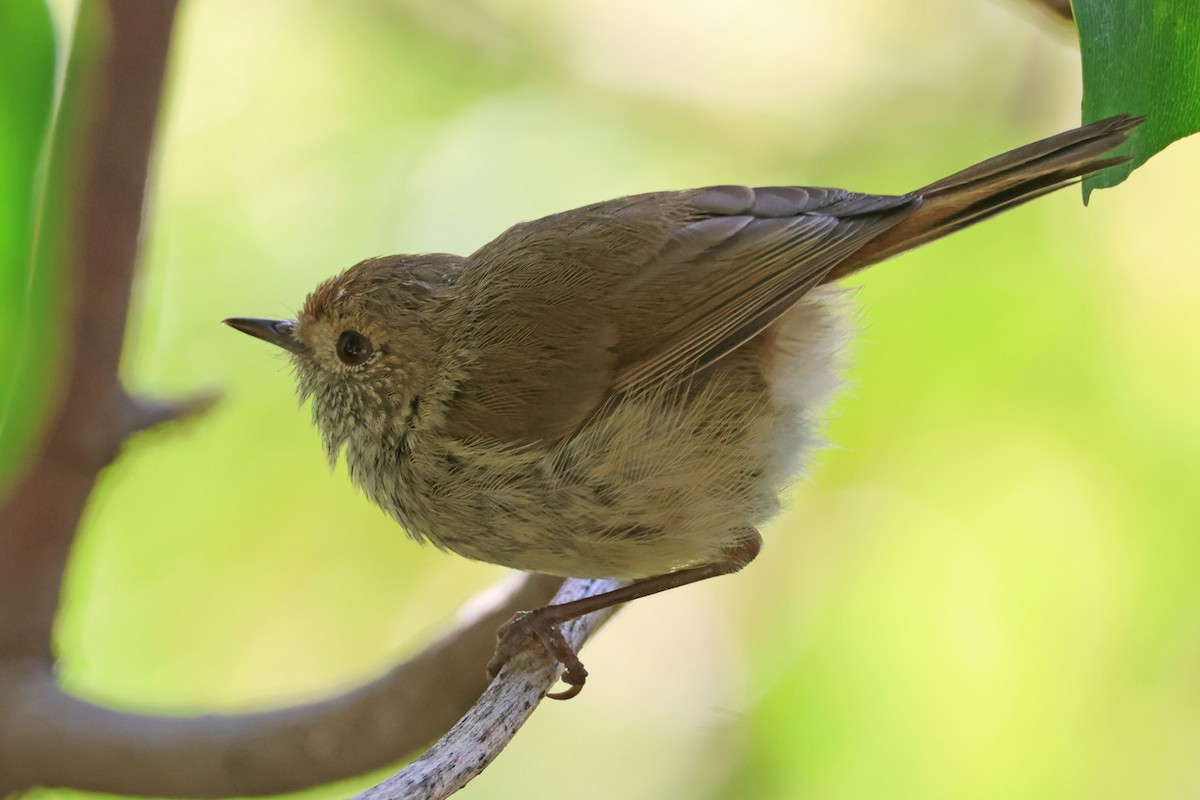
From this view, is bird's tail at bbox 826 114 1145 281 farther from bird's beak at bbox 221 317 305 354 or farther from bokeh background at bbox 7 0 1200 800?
bird's beak at bbox 221 317 305 354

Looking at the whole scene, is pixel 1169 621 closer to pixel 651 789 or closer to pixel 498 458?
pixel 651 789

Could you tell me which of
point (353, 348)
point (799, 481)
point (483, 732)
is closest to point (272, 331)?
point (353, 348)

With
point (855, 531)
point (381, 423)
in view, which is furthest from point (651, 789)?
point (381, 423)

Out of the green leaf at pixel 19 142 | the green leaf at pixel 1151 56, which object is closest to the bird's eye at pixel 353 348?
the green leaf at pixel 19 142

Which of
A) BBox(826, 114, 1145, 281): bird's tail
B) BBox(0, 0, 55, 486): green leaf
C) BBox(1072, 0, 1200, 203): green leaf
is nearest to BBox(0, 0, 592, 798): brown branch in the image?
BBox(0, 0, 55, 486): green leaf

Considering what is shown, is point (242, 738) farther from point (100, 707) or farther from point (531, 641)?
point (531, 641)

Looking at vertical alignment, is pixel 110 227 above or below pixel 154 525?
above
